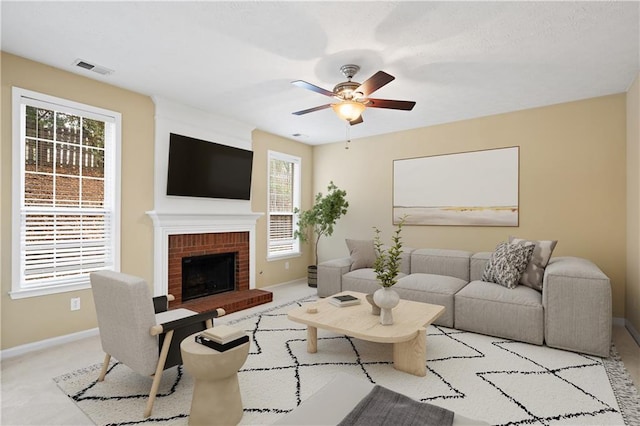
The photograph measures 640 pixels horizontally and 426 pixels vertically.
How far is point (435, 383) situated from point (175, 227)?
3424mm

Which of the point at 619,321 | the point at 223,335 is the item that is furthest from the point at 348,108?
the point at 619,321

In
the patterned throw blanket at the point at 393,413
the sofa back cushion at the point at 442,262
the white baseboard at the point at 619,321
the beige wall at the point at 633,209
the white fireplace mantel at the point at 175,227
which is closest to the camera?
the patterned throw blanket at the point at 393,413

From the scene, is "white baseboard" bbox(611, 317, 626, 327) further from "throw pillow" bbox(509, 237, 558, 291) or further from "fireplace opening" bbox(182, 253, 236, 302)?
"fireplace opening" bbox(182, 253, 236, 302)

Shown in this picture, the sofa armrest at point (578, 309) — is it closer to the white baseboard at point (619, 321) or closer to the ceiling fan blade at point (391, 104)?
the white baseboard at point (619, 321)

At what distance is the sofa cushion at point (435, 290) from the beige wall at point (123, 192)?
3.11 meters

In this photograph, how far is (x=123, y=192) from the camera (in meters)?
3.80

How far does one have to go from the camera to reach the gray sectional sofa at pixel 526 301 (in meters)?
2.97

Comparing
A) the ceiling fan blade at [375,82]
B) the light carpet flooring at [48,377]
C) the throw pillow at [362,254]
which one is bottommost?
the light carpet flooring at [48,377]

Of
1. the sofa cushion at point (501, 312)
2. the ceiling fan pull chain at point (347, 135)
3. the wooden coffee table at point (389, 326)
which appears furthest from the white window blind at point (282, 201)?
the sofa cushion at point (501, 312)

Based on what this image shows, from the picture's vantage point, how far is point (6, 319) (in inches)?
118

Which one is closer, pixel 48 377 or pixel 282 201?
pixel 48 377

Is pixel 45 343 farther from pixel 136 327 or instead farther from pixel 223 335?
pixel 223 335

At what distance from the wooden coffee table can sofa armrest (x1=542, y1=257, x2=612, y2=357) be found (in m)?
1.06

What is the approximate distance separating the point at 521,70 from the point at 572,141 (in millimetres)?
1532
